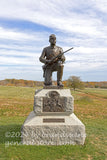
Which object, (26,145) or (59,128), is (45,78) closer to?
(59,128)

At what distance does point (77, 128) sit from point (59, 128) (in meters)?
0.61

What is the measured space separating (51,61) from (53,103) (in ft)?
5.37

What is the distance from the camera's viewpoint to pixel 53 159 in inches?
187

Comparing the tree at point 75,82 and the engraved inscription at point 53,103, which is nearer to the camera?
the engraved inscription at point 53,103

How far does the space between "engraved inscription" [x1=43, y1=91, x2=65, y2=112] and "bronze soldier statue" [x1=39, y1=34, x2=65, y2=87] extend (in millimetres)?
632

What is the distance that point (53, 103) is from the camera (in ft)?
19.3

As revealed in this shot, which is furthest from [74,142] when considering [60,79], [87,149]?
[60,79]

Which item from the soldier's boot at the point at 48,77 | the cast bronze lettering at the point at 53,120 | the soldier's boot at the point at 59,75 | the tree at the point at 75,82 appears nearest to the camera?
the cast bronze lettering at the point at 53,120

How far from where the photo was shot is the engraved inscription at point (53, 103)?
587cm

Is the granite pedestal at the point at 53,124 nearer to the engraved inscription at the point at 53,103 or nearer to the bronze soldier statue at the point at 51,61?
the engraved inscription at the point at 53,103

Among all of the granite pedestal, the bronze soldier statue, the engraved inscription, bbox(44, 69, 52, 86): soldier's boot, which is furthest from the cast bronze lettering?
bbox(44, 69, 52, 86): soldier's boot

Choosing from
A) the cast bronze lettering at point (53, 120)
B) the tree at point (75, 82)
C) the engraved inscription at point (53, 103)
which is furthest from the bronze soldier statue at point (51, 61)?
the tree at point (75, 82)

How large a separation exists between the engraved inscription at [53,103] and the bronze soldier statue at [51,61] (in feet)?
2.07

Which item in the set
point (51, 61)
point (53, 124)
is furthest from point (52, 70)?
point (53, 124)
